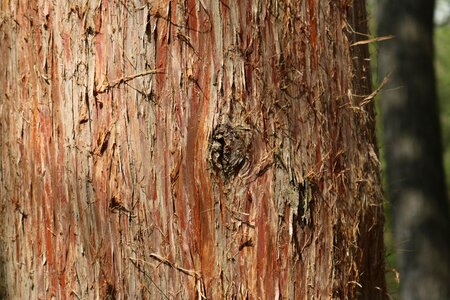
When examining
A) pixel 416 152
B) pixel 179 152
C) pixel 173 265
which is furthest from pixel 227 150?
pixel 416 152

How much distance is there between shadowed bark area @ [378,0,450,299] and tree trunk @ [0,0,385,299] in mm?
4751

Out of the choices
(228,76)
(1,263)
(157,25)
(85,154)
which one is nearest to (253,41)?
(228,76)

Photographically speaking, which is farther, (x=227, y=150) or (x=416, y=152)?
(x=416, y=152)

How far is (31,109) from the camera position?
6.41 feet

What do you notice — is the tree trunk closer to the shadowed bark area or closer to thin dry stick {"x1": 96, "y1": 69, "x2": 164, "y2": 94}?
thin dry stick {"x1": 96, "y1": 69, "x2": 164, "y2": 94}

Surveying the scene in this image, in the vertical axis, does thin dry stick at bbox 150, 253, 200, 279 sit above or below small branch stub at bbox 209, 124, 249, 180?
below

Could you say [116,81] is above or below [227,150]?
above

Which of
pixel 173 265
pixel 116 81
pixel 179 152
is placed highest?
pixel 116 81

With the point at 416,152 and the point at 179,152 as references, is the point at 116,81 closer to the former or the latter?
the point at 179,152

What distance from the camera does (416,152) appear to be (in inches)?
260

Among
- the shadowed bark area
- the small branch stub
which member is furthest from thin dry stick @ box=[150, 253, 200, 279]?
the shadowed bark area

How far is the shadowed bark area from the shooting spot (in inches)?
257

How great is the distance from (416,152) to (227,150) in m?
5.10

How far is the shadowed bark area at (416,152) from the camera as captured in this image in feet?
21.4
